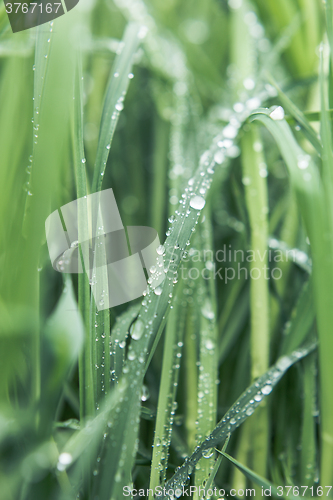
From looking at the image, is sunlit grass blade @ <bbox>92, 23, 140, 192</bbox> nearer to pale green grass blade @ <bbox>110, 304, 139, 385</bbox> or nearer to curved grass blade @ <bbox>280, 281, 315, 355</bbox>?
pale green grass blade @ <bbox>110, 304, 139, 385</bbox>

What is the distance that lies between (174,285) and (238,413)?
185 millimetres

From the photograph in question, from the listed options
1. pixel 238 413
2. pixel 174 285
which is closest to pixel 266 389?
pixel 238 413

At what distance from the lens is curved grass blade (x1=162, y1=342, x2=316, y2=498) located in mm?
384

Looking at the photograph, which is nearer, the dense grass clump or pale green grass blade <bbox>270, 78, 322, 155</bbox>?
the dense grass clump

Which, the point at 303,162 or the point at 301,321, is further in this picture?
the point at 301,321

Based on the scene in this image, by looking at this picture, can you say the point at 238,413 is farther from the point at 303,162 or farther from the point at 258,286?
the point at 303,162

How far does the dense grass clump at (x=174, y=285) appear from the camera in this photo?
0.35 metres

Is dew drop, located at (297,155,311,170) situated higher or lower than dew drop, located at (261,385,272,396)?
higher

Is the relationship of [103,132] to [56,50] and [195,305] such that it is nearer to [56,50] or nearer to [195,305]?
[56,50]

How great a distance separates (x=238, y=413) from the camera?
41 centimetres

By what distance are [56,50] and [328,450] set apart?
0.59m

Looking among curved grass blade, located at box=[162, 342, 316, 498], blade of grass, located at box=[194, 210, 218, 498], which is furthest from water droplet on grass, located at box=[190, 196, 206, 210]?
curved grass blade, located at box=[162, 342, 316, 498]

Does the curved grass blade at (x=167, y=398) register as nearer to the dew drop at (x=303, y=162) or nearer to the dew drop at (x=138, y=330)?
the dew drop at (x=138, y=330)

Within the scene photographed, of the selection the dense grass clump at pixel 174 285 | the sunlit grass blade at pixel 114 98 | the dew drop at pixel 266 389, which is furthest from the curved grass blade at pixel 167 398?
the sunlit grass blade at pixel 114 98
